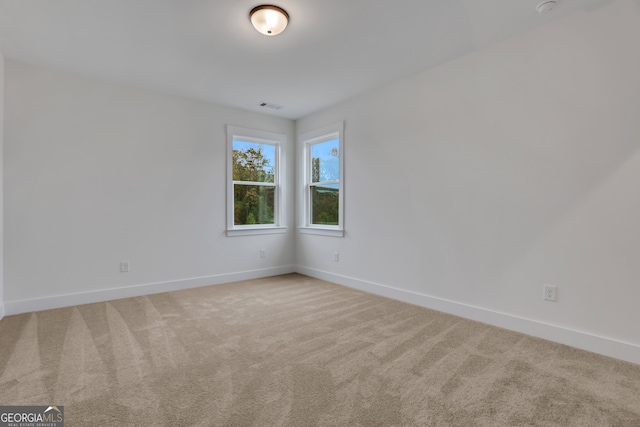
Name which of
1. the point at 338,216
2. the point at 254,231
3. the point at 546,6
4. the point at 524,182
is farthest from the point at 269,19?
the point at 254,231

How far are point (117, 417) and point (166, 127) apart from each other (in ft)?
11.1

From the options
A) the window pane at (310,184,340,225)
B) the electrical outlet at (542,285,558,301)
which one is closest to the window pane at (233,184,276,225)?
the window pane at (310,184,340,225)

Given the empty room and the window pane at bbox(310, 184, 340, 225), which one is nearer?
the empty room

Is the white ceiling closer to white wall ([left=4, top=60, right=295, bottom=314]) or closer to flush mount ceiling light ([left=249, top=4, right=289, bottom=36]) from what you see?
flush mount ceiling light ([left=249, top=4, right=289, bottom=36])

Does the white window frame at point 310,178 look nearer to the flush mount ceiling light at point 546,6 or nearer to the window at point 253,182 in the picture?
the window at point 253,182

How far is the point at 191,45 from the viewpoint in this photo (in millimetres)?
2854

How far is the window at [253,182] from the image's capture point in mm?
4660

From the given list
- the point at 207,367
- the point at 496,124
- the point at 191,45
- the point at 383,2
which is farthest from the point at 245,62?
the point at 207,367

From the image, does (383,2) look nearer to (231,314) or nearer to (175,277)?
(231,314)

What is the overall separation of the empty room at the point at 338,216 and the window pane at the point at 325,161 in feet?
0.53

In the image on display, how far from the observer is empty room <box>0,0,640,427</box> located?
1910mm

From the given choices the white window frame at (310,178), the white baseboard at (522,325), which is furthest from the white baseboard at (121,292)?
the white baseboard at (522,325)

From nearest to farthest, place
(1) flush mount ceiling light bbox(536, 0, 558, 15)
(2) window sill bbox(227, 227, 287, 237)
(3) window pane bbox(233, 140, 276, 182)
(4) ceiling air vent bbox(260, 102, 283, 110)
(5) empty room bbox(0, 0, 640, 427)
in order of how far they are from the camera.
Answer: (5) empty room bbox(0, 0, 640, 427)
(1) flush mount ceiling light bbox(536, 0, 558, 15)
(4) ceiling air vent bbox(260, 102, 283, 110)
(2) window sill bbox(227, 227, 287, 237)
(3) window pane bbox(233, 140, 276, 182)

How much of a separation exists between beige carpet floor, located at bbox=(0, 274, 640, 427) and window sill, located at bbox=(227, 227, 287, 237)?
5.07 feet
